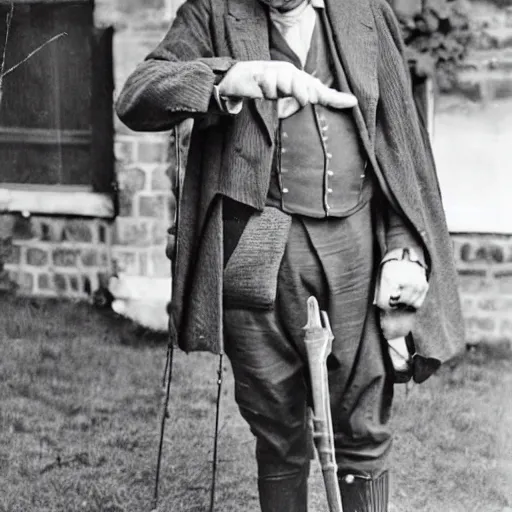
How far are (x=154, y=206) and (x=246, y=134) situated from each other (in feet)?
9.87

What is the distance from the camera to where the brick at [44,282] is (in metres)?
5.68

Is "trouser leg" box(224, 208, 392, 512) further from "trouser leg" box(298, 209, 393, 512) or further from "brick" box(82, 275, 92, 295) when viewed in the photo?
"brick" box(82, 275, 92, 295)

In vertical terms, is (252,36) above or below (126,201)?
above

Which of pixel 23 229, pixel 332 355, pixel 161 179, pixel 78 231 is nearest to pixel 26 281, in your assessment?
pixel 23 229

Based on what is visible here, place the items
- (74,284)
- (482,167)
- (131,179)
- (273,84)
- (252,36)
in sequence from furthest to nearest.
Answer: (74,284)
(131,179)
(482,167)
(252,36)
(273,84)

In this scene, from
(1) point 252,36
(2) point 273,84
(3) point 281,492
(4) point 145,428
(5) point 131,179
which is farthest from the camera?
(5) point 131,179

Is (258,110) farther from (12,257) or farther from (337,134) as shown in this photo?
(12,257)

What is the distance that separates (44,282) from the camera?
568 centimetres

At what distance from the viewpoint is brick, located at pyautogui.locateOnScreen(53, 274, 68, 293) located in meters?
5.69

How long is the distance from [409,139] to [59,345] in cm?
294

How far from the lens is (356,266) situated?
257 centimetres

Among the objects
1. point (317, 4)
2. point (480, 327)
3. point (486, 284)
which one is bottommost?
point (480, 327)

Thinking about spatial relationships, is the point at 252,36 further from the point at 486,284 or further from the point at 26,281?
the point at 26,281

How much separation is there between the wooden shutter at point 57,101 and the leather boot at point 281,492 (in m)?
3.11
